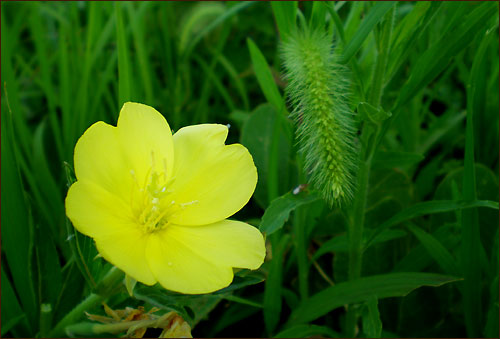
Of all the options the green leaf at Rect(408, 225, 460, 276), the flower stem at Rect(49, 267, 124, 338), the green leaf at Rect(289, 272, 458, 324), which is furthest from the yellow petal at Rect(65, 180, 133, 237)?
the green leaf at Rect(408, 225, 460, 276)

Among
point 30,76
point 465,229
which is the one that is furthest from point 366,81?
point 30,76

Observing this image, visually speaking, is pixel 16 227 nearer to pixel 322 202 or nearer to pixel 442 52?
pixel 322 202

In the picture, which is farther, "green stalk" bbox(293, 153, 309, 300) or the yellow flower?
"green stalk" bbox(293, 153, 309, 300)

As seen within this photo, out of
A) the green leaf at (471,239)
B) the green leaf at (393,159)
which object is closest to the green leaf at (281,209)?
the green leaf at (393,159)

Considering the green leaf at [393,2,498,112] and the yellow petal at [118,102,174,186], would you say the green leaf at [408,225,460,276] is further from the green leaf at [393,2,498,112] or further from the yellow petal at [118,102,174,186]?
the yellow petal at [118,102,174,186]

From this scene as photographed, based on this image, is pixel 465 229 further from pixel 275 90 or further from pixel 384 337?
pixel 275 90

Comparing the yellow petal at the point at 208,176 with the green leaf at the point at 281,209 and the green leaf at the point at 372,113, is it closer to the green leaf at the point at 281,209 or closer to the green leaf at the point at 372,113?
the green leaf at the point at 281,209

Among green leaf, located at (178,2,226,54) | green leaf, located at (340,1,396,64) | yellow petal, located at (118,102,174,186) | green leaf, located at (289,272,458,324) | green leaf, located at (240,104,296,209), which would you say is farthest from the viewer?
green leaf, located at (178,2,226,54)
